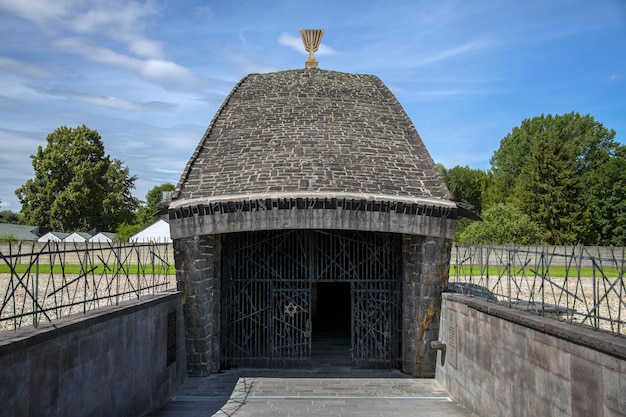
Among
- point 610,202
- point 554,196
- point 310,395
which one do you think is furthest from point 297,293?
point 610,202

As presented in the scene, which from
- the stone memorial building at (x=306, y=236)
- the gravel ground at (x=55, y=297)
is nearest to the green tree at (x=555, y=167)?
the stone memorial building at (x=306, y=236)

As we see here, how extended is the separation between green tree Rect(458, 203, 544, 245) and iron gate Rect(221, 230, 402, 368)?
2304 cm

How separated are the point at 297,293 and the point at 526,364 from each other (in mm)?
6448

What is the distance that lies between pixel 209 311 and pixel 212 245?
1.52m

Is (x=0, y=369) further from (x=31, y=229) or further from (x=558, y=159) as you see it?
(x=31, y=229)

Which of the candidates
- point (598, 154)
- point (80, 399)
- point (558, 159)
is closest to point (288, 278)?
point (80, 399)

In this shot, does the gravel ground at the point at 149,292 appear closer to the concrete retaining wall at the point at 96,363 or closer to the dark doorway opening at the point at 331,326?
the concrete retaining wall at the point at 96,363

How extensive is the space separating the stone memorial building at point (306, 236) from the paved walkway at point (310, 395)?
22.8 inches

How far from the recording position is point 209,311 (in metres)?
12.0

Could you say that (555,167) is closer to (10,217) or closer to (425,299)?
(425,299)

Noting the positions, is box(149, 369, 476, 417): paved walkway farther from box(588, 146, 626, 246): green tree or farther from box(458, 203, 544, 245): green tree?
box(588, 146, 626, 246): green tree

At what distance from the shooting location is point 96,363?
710 centimetres

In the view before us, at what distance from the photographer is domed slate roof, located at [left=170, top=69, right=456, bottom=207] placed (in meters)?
12.2

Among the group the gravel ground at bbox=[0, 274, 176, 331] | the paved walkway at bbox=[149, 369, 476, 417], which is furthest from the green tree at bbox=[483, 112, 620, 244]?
the gravel ground at bbox=[0, 274, 176, 331]
